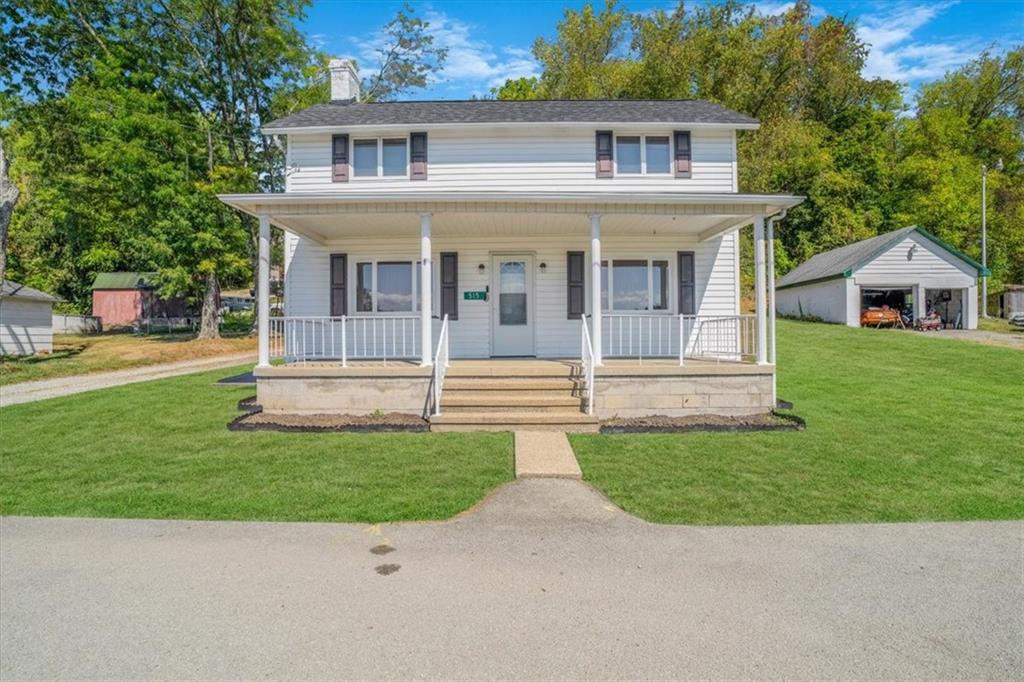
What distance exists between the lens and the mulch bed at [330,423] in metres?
7.89

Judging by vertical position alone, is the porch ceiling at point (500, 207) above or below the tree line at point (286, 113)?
below

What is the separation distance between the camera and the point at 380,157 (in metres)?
12.1

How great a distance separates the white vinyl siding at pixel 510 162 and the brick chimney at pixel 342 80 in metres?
3.44

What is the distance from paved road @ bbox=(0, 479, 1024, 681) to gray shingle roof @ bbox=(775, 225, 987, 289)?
20.5 m

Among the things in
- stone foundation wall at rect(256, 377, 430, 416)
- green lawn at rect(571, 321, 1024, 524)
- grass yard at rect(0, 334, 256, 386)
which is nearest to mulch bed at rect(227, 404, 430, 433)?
stone foundation wall at rect(256, 377, 430, 416)

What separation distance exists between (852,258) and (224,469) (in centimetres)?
2442

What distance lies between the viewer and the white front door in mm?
11586

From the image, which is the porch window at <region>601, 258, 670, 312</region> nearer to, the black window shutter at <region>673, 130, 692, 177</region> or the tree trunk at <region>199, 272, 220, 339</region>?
the black window shutter at <region>673, 130, 692, 177</region>

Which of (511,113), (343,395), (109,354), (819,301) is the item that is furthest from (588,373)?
(819,301)

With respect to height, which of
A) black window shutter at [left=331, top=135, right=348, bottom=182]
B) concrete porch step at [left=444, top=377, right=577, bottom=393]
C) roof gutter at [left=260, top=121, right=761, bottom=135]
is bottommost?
concrete porch step at [left=444, top=377, right=577, bottom=393]

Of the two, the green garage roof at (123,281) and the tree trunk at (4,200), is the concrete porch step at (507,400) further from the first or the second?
the green garage roof at (123,281)


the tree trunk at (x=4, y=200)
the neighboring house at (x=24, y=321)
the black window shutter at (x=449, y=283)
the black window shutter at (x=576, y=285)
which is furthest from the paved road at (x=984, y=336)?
the neighboring house at (x=24, y=321)

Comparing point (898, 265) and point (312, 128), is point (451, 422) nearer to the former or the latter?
point (312, 128)

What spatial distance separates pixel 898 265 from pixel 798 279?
4.77 metres
